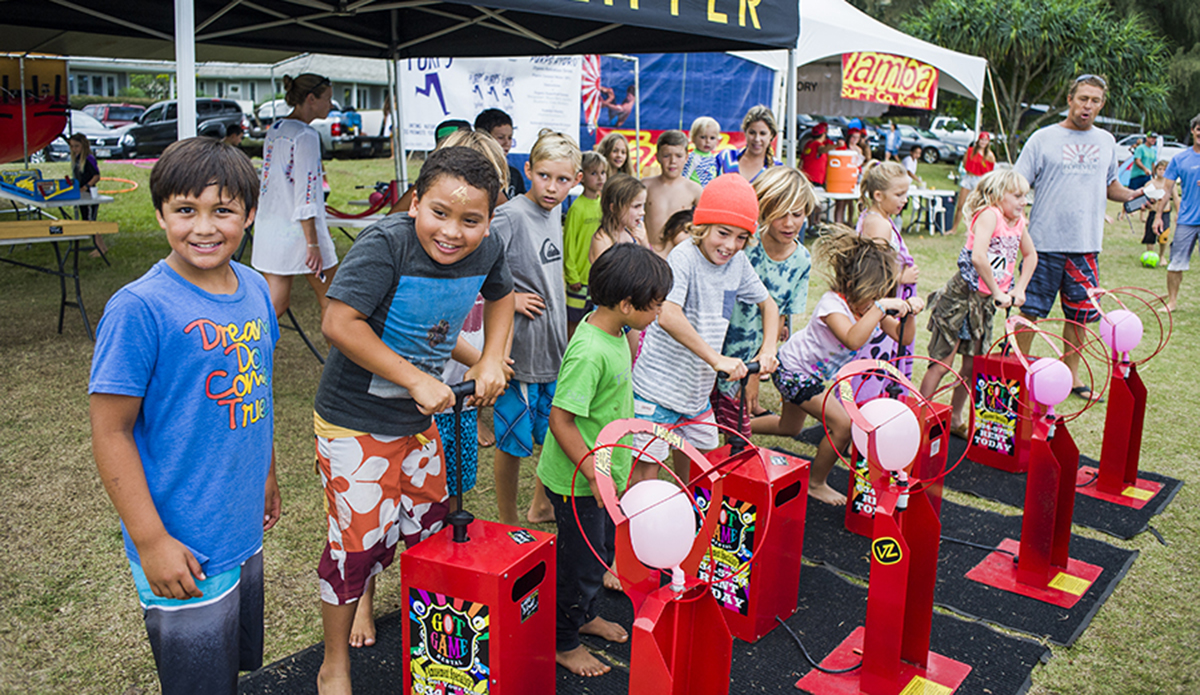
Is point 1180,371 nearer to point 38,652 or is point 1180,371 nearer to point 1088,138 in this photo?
point 1088,138

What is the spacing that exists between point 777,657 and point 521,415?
4.42 ft

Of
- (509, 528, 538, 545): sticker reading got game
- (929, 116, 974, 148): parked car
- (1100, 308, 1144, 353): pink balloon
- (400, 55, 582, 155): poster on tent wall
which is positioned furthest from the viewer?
(929, 116, 974, 148): parked car

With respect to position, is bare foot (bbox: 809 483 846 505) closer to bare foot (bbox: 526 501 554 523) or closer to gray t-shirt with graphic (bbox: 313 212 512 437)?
bare foot (bbox: 526 501 554 523)

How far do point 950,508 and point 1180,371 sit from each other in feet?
12.2

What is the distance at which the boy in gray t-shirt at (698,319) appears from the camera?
3.10 metres

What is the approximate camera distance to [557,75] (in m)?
8.79

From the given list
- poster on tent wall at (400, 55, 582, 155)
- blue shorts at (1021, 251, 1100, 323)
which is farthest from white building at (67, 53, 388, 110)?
blue shorts at (1021, 251, 1100, 323)

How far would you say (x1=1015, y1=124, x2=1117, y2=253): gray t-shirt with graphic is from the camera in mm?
5473

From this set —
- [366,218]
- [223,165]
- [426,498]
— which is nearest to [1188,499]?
[426,498]

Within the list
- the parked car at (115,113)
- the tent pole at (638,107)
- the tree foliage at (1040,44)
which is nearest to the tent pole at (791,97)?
the tent pole at (638,107)

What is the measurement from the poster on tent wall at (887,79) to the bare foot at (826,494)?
29.8 ft

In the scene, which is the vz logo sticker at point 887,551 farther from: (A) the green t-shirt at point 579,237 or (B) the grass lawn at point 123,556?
(A) the green t-shirt at point 579,237

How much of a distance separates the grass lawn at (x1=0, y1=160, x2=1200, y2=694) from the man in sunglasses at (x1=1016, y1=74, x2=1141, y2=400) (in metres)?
0.88

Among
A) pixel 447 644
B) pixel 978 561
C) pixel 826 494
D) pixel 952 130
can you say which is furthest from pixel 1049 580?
pixel 952 130
